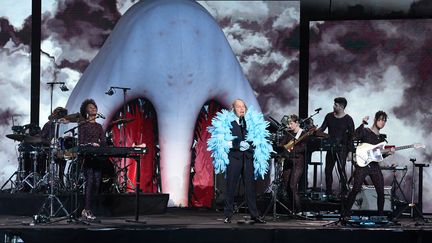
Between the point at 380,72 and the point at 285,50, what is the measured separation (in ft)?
5.38

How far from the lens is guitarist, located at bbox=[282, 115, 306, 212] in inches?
417

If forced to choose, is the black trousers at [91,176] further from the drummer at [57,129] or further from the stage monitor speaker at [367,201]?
the stage monitor speaker at [367,201]

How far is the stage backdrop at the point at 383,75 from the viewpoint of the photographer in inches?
503

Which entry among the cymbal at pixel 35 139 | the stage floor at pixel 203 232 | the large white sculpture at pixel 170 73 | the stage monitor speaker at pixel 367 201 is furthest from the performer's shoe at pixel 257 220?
the large white sculpture at pixel 170 73

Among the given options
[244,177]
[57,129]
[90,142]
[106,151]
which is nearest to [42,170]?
[57,129]

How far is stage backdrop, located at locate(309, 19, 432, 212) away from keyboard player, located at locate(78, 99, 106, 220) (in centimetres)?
470

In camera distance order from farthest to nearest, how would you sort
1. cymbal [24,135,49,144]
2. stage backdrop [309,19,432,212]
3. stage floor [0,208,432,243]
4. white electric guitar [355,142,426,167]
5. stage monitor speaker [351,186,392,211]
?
stage backdrop [309,19,432,212] → stage monitor speaker [351,186,392,211] → cymbal [24,135,49,144] → white electric guitar [355,142,426,167] → stage floor [0,208,432,243]

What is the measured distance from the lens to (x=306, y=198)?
11578 millimetres

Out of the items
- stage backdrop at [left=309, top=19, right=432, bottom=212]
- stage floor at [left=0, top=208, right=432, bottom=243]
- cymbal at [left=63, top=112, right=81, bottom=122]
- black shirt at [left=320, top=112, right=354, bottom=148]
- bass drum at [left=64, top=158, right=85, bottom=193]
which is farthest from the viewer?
stage backdrop at [left=309, top=19, right=432, bottom=212]

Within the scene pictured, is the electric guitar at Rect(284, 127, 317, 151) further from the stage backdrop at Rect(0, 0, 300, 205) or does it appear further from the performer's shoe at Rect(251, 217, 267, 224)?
the stage backdrop at Rect(0, 0, 300, 205)

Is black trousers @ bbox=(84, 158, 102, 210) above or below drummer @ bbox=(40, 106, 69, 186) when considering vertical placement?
below

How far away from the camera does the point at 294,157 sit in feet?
33.8

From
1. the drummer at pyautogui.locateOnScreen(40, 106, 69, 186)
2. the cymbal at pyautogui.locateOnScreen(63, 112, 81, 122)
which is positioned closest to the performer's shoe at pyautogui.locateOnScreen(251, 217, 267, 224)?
the cymbal at pyautogui.locateOnScreen(63, 112, 81, 122)

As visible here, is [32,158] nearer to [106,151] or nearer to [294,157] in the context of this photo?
[106,151]
